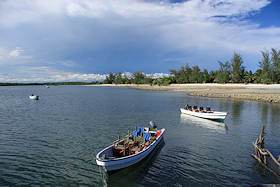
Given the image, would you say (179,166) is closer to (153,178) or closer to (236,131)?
(153,178)

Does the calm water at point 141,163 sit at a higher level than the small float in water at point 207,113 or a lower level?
lower

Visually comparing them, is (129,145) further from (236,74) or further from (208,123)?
(236,74)

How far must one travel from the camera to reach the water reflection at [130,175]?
11633 millimetres

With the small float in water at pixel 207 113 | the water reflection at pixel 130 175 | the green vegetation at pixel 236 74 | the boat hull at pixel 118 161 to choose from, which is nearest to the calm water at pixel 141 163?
the water reflection at pixel 130 175

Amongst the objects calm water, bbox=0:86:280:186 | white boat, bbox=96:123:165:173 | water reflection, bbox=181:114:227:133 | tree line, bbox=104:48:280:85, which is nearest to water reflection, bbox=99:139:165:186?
calm water, bbox=0:86:280:186

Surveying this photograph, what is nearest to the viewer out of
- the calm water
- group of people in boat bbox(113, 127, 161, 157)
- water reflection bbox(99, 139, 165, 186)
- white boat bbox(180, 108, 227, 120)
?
water reflection bbox(99, 139, 165, 186)

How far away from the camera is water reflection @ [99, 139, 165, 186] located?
38.2 feet

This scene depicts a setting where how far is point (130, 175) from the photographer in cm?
1249

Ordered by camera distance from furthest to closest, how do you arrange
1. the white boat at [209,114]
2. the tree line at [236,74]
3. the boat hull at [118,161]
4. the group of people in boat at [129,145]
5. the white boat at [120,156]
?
the tree line at [236,74]
the white boat at [209,114]
the group of people in boat at [129,145]
the white boat at [120,156]
the boat hull at [118,161]

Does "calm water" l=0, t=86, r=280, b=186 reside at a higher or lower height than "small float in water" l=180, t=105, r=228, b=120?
lower

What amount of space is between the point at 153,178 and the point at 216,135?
12.5 metres

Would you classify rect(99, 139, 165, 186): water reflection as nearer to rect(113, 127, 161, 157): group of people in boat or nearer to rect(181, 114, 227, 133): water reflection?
rect(113, 127, 161, 157): group of people in boat

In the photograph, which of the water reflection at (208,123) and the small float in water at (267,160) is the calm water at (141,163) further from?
the small float in water at (267,160)

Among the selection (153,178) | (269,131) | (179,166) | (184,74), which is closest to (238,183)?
(179,166)
